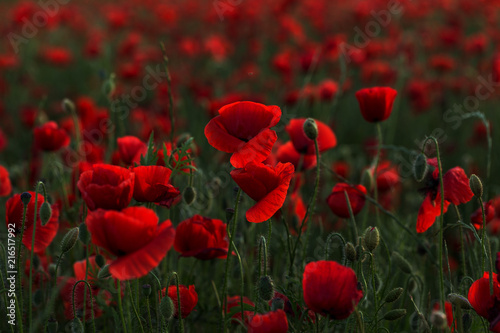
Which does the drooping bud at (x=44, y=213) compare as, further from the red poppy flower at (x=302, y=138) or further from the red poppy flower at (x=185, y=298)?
the red poppy flower at (x=302, y=138)

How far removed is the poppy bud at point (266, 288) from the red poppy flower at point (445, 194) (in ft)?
1.38

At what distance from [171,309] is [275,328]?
231mm

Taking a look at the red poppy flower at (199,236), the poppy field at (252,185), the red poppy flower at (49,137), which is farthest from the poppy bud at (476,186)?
the red poppy flower at (49,137)

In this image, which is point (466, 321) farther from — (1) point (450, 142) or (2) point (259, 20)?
(2) point (259, 20)

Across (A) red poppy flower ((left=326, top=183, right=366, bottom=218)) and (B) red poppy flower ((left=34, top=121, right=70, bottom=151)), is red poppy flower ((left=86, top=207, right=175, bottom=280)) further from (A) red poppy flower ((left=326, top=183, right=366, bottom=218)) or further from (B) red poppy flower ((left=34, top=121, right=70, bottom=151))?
(B) red poppy flower ((left=34, top=121, right=70, bottom=151))

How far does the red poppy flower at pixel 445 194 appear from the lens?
4.51 feet

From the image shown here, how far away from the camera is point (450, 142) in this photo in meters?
3.80

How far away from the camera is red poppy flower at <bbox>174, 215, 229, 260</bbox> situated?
138 cm

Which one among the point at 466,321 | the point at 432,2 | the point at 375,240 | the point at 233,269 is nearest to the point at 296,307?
the point at 375,240

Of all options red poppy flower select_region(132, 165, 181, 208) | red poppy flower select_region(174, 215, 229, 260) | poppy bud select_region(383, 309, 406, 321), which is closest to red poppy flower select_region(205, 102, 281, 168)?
red poppy flower select_region(132, 165, 181, 208)

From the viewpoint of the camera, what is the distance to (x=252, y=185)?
117 centimetres

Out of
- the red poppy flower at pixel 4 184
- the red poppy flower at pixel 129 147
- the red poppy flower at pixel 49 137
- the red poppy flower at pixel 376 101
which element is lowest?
the red poppy flower at pixel 4 184

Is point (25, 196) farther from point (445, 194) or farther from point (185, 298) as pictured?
point (445, 194)

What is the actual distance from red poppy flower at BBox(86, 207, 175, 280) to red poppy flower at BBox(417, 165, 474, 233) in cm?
70
